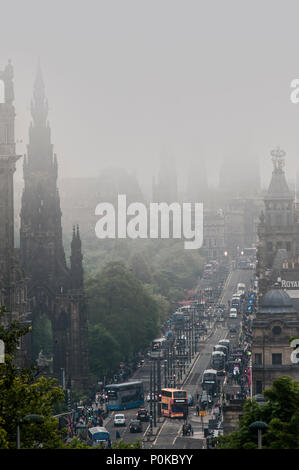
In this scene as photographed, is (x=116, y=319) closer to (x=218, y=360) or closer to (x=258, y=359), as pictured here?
(x=218, y=360)

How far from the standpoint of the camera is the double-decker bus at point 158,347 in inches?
6679

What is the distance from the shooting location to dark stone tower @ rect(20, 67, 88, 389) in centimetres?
14450

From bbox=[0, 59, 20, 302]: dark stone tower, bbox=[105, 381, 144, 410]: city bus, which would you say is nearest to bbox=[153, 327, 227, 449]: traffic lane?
bbox=[105, 381, 144, 410]: city bus

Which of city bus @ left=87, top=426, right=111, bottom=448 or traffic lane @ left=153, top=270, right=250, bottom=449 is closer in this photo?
city bus @ left=87, top=426, right=111, bottom=448

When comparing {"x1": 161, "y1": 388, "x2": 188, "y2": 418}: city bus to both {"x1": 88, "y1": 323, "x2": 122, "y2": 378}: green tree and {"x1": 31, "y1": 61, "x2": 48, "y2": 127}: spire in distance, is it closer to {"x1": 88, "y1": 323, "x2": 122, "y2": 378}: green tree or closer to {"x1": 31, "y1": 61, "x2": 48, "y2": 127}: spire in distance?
{"x1": 88, "y1": 323, "x2": 122, "y2": 378}: green tree

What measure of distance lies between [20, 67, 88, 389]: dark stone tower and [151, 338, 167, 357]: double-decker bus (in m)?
21.7

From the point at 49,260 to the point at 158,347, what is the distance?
27949mm

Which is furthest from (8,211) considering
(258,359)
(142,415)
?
(258,359)

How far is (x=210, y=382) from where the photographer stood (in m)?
141

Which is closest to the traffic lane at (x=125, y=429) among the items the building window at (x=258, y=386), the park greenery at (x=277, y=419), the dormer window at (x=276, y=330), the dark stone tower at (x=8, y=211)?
the dark stone tower at (x=8, y=211)

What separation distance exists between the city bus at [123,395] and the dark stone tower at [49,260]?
8200 mm

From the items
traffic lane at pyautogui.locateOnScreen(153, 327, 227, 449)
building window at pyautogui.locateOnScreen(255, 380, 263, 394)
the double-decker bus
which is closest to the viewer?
traffic lane at pyautogui.locateOnScreen(153, 327, 227, 449)

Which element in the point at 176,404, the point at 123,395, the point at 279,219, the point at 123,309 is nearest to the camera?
the point at 176,404
